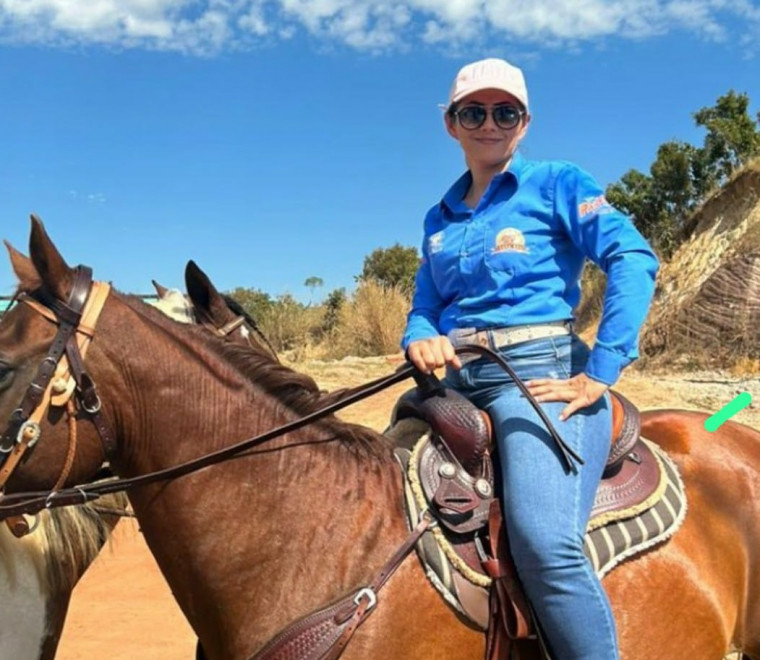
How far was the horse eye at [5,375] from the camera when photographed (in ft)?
6.49

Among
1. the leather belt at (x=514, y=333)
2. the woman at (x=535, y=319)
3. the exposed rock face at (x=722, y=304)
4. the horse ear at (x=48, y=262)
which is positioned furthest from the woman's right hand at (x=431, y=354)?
the exposed rock face at (x=722, y=304)

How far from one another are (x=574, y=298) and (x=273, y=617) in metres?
1.43

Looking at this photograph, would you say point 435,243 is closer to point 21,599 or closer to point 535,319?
point 535,319

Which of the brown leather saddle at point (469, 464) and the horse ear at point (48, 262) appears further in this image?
the brown leather saddle at point (469, 464)

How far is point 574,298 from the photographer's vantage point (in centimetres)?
255

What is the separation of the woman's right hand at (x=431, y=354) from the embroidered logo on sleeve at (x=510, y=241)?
1.16 feet

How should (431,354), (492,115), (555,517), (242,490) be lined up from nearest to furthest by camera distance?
(555,517)
(242,490)
(431,354)
(492,115)

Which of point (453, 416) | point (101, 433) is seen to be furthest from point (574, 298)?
point (101, 433)

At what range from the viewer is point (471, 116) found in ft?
8.31

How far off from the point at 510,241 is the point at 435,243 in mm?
326

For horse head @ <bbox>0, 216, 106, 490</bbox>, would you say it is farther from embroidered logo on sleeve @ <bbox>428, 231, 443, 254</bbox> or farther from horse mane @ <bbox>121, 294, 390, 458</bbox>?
embroidered logo on sleeve @ <bbox>428, 231, 443, 254</bbox>

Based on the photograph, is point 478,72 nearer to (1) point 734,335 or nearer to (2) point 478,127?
(2) point 478,127

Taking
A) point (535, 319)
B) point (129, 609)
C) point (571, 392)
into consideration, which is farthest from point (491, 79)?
point (129, 609)

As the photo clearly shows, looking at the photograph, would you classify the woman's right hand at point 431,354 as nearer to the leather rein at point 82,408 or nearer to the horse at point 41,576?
the leather rein at point 82,408
